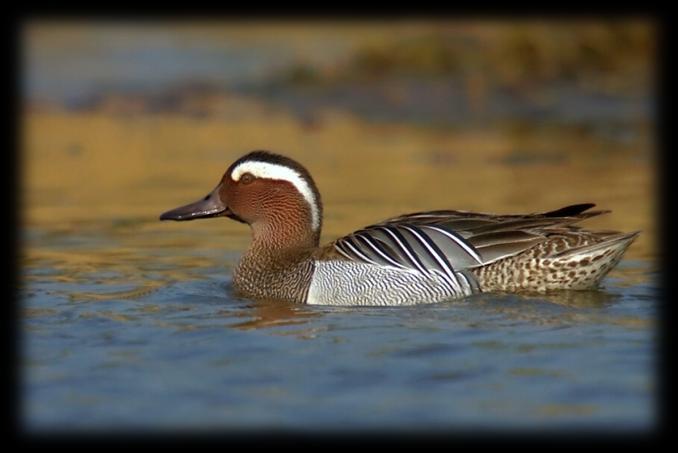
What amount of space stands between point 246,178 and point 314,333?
1726mm

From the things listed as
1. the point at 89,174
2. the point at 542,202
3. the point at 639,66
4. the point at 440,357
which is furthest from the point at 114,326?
the point at 639,66

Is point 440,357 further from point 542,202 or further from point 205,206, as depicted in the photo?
point 542,202

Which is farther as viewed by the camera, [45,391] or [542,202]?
[542,202]

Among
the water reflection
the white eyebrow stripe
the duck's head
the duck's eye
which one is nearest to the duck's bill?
the duck's head

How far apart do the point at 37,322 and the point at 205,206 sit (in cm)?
165

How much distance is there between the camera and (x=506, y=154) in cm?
1405

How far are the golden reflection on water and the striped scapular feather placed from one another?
491mm

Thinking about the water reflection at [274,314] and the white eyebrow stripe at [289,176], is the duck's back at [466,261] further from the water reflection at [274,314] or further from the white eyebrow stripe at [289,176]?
the white eyebrow stripe at [289,176]

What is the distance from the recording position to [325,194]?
12.2m

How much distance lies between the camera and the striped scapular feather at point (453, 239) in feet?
25.8

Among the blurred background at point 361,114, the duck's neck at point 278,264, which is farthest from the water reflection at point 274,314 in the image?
the blurred background at point 361,114

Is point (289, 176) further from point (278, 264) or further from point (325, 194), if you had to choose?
point (325, 194)

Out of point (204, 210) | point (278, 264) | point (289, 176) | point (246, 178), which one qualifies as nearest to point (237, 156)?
point (204, 210)

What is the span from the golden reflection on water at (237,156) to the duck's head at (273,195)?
66 cm
